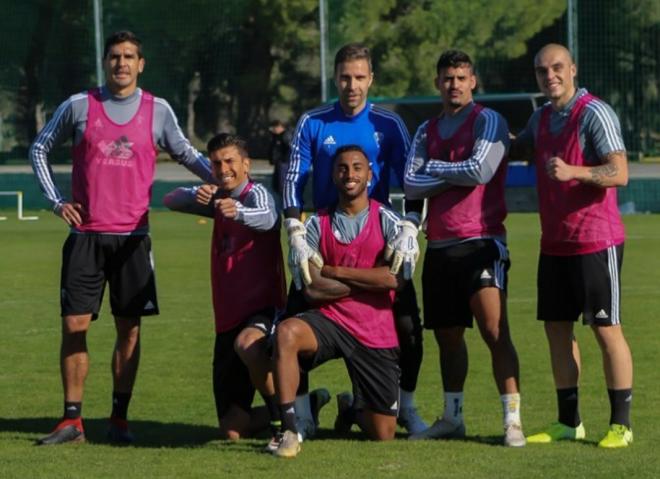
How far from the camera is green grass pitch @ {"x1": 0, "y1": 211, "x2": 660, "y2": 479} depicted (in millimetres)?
7012

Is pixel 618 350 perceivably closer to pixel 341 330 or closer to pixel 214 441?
pixel 341 330

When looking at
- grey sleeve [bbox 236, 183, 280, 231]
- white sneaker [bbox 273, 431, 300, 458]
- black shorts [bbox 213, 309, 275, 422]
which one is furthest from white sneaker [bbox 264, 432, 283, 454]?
grey sleeve [bbox 236, 183, 280, 231]

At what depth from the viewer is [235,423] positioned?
807 centimetres

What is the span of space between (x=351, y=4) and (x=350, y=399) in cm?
2728

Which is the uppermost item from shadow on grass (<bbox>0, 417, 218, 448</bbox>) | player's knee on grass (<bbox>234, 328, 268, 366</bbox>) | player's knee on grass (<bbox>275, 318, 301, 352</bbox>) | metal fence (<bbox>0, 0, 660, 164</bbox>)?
metal fence (<bbox>0, 0, 660, 164</bbox>)

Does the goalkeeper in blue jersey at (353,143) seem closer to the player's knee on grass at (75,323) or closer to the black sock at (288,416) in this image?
the black sock at (288,416)

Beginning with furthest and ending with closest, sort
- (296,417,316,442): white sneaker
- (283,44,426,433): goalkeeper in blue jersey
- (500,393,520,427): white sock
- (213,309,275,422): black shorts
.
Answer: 1. (213,309,275,422): black shorts
2. (296,417,316,442): white sneaker
3. (283,44,426,433): goalkeeper in blue jersey
4. (500,393,520,427): white sock

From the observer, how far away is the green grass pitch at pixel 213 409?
7.01m

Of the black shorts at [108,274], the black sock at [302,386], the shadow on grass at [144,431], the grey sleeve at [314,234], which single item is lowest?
the shadow on grass at [144,431]

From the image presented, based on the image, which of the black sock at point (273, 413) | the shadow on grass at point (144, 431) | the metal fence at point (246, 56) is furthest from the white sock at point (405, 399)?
the metal fence at point (246, 56)

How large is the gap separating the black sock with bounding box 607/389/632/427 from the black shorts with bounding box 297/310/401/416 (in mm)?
1116

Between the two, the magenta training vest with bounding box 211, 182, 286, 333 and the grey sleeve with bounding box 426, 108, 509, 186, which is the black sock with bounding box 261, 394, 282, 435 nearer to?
the magenta training vest with bounding box 211, 182, 286, 333

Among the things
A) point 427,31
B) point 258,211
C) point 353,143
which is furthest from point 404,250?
point 427,31

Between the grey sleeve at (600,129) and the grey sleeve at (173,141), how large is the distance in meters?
2.07
